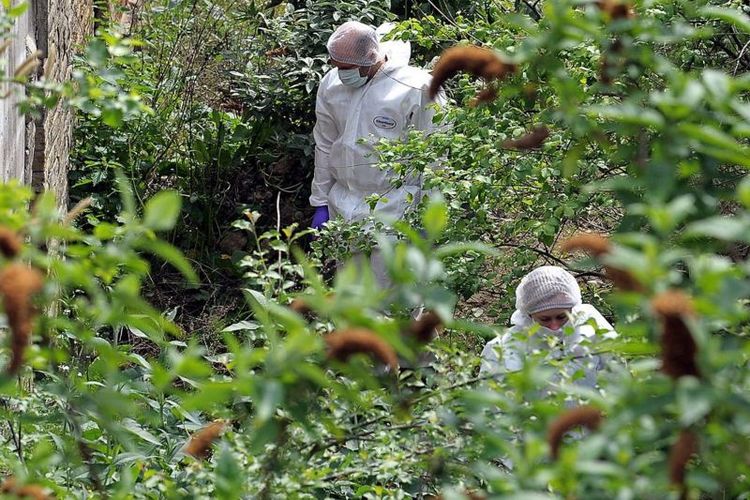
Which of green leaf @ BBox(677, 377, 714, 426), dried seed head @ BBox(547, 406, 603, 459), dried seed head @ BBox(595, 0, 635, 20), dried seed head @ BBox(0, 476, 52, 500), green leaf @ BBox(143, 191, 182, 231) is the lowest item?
dried seed head @ BBox(0, 476, 52, 500)

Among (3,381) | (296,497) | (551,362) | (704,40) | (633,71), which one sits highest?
(633,71)

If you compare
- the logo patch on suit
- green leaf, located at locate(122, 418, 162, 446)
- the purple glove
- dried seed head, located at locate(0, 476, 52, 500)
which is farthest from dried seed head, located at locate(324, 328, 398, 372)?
the purple glove

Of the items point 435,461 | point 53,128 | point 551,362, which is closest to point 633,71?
point 551,362

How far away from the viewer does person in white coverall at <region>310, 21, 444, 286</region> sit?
5977 mm

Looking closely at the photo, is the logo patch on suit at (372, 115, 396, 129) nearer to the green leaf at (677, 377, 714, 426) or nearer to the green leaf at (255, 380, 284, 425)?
the green leaf at (255, 380, 284, 425)

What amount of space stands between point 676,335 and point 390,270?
349mm

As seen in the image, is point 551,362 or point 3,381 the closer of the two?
point 3,381

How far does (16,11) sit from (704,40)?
10.7 ft

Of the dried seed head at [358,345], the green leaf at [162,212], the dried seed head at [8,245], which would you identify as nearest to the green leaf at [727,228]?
the dried seed head at [358,345]

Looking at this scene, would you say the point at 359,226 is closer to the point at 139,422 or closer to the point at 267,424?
the point at 139,422

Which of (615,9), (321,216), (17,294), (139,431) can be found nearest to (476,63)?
(615,9)

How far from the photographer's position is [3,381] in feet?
5.01

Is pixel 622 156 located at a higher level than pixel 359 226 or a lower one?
higher

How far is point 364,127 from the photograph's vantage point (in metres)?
6.15
